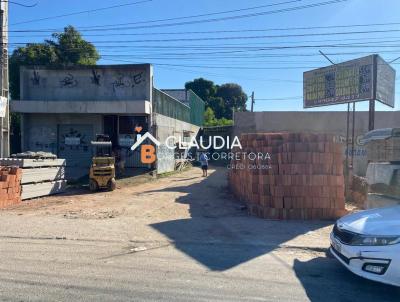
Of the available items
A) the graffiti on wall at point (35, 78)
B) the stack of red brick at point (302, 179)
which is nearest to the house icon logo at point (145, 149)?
the graffiti on wall at point (35, 78)

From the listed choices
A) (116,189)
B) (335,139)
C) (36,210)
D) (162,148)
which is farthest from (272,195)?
(162,148)

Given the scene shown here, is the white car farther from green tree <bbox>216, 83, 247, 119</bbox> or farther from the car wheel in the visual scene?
green tree <bbox>216, 83, 247, 119</bbox>

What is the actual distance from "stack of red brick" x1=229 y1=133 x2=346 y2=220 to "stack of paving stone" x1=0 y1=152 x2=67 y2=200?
26.2 ft

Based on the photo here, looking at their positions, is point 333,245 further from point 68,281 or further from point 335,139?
point 335,139

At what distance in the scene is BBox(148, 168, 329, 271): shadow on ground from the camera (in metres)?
6.76

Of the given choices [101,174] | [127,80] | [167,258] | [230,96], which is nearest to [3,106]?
[101,174]

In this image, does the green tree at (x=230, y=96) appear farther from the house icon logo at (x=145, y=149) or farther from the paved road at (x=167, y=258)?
the paved road at (x=167, y=258)

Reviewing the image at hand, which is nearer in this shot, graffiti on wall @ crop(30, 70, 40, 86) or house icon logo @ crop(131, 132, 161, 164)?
house icon logo @ crop(131, 132, 161, 164)

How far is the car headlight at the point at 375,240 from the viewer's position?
4859 mm

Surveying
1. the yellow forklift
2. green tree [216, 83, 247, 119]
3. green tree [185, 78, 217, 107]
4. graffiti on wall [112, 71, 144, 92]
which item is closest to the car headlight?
the yellow forklift

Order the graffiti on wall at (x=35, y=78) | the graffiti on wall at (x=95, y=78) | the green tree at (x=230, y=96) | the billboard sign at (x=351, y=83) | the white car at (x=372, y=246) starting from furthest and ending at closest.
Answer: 1. the green tree at (x=230, y=96)
2. the graffiti on wall at (x=35, y=78)
3. the graffiti on wall at (x=95, y=78)
4. the billboard sign at (x=351, y=83)
5. the white car at (x=372, y=246)

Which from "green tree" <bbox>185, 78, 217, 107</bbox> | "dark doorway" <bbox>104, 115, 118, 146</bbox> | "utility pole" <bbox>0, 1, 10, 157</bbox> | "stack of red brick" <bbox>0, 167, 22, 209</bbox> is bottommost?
"stack of red brick" <bbox>0, 167, 22, 209</bbox>

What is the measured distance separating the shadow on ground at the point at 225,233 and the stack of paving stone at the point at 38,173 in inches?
223

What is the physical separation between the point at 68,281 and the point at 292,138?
6905mm
